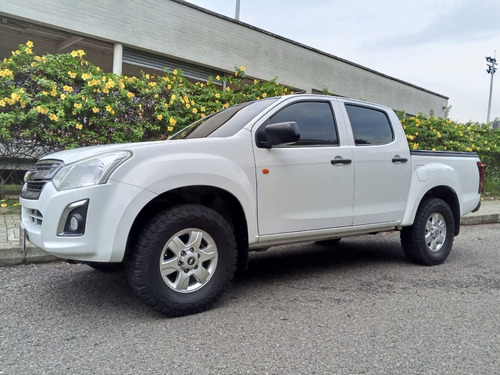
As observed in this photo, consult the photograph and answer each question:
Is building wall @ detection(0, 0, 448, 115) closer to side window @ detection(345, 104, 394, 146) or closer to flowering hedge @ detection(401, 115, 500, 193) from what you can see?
flowering hedge @ detection(401, 115, 500, 193)

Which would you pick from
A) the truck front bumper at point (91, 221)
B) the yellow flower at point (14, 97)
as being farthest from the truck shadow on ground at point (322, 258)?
the yellow flower at point (14, 97)

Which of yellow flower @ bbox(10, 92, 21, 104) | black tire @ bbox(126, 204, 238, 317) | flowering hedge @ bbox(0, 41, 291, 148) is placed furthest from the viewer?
flowering hedge @ bbox(0, 41, 291, 148)

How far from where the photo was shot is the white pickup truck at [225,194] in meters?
3.05

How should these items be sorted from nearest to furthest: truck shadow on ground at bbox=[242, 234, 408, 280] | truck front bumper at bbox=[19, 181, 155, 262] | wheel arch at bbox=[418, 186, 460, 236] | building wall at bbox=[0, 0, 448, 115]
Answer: truck front bumper at bbox=[19, 181, 155, 262] < truck shadow on ground at bbox=[242, 234, 408, 280] < wheel arch at bbox=[418, 186, 460, 236] < building wall at bbox=[0, 0, 448, 115]

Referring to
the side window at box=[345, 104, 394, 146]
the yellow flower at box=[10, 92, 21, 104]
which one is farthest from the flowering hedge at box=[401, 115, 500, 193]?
the yellow flower at box=[10, 92, 21, 104]

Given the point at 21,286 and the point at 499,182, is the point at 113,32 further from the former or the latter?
the point at 499,182

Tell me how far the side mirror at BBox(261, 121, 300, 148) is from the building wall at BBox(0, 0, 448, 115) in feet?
31.1

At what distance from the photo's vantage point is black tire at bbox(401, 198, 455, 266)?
16.4ft

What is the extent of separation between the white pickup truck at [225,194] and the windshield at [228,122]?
0.06ft

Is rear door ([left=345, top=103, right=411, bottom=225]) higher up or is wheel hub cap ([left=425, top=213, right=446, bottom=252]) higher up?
rear door ([left=345, top=103, right=411, bottom=225])

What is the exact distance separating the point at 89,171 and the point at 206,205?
1.00m

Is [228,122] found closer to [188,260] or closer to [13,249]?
[188,260]

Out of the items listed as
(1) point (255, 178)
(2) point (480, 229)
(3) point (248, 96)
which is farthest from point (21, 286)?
(2) point (480, 229)

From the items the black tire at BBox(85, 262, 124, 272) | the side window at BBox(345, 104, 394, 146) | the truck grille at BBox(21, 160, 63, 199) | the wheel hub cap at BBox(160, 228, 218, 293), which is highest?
the side window at BBox(345, 104, 394, 146)
